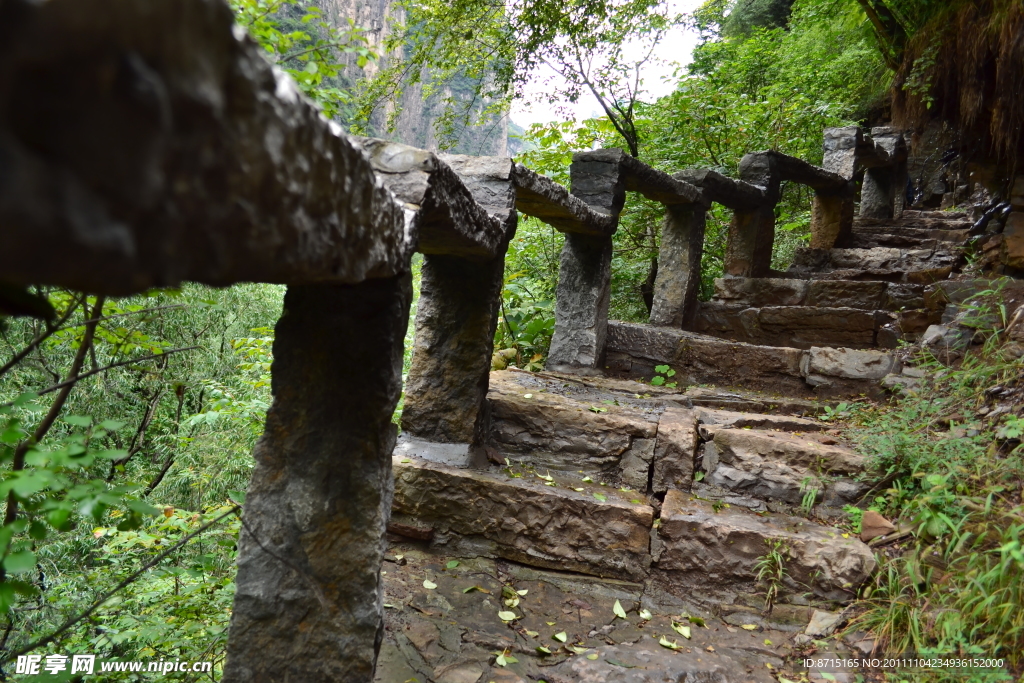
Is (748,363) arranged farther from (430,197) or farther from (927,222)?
(927,222)

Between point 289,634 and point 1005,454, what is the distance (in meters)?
3.01

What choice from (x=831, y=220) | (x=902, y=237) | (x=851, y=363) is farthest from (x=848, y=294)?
(x=902, y=237)

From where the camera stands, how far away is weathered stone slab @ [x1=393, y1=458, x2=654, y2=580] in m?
2.91

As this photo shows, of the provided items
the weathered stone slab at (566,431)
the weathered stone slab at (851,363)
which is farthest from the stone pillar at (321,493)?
the weathered stone slab at (851,363)

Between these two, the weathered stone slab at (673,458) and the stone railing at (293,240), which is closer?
the stone railing at (293,240)

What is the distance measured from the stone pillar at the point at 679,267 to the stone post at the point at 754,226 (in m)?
0.90

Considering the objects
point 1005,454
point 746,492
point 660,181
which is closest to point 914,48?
point 660,181

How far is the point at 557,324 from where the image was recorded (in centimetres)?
484

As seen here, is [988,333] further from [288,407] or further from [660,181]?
[288,407]

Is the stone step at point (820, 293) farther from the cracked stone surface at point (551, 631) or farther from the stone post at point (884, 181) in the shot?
the stone post at point (884, 181)

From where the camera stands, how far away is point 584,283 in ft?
15.5

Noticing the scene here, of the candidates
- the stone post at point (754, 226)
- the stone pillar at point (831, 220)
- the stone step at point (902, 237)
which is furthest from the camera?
the stone pillar at point (831, 220)

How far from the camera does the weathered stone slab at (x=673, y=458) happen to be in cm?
329

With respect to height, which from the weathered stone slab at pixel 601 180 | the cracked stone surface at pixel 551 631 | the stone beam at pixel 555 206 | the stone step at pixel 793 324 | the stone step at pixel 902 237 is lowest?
the cracked stone surface at pixel 551 631
